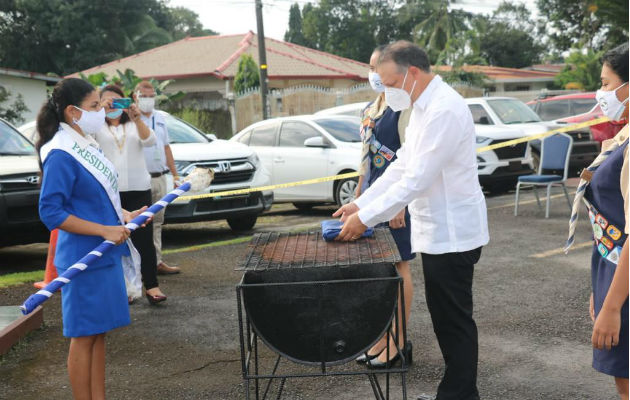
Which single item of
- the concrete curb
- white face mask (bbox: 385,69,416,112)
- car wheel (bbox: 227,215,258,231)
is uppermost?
white face mask (bbox: 385,69,416,112)

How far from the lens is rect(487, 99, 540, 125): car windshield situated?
1368 centimetres

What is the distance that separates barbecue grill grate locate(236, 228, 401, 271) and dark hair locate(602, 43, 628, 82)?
119 cm

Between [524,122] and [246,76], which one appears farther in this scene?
[246,76]

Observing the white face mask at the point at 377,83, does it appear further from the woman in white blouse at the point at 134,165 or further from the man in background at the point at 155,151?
the man in background at the point at 155,151

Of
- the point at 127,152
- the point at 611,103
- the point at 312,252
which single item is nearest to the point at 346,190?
the point at 127,152

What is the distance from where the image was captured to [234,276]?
23.6 feet

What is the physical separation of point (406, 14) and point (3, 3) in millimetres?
29903

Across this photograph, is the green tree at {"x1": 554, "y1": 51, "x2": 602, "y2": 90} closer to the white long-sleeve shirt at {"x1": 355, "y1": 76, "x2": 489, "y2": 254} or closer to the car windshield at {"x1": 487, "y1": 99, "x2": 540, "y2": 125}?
the car windshield at {"x1": 487, "y1": 99, "x2": 540, "y2": 125}

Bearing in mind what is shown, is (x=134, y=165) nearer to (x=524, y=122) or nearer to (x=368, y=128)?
(x=368, y=128)

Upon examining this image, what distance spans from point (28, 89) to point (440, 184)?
25.0m

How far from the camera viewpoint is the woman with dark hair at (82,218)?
11.8 feet

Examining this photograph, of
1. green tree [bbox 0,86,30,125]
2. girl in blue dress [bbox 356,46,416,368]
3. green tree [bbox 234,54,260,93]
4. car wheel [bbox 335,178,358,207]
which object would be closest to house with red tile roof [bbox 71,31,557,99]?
green tree [bbox 234,54,260,93]

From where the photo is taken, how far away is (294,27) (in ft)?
237

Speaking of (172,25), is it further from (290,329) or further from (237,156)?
(290,329)
